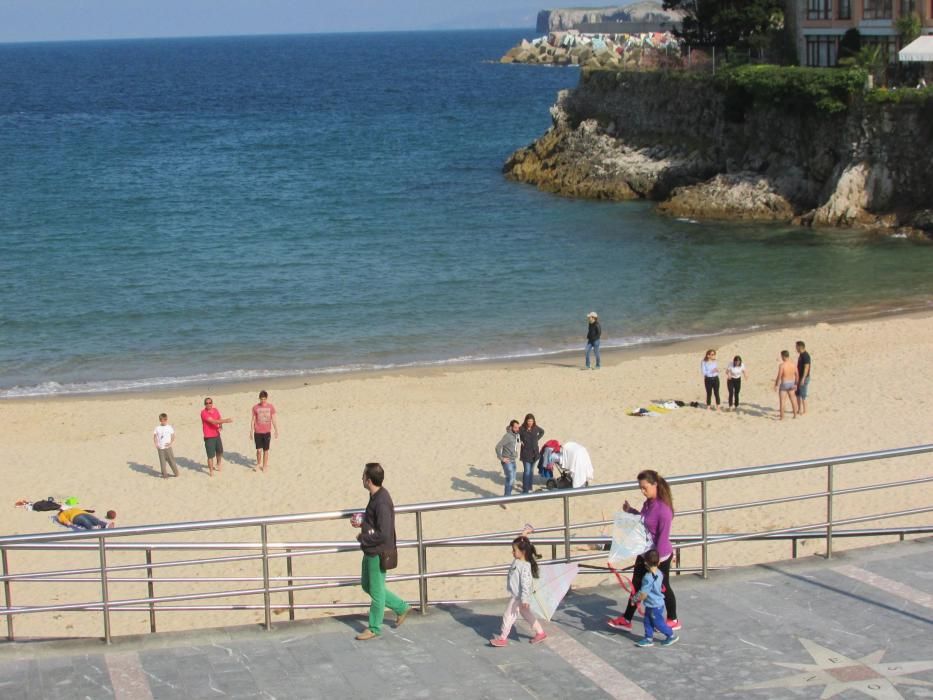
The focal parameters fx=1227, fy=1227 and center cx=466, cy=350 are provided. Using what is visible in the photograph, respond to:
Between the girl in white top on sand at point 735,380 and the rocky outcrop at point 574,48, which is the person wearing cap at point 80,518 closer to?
the girl in white top on sand at point 735,380

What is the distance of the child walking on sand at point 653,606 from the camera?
8219 millimetres

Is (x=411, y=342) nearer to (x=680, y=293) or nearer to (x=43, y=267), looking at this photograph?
(x=680, y=293)

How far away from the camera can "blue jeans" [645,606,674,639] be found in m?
8.22

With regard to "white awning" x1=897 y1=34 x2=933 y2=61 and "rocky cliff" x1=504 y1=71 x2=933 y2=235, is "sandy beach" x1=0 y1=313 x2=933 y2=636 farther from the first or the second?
"white awning" x1=897 y1=34 x2=933 y2=61

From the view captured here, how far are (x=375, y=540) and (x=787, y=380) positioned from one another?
46.1ft

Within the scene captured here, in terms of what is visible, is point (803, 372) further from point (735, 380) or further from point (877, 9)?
point (877, 9)

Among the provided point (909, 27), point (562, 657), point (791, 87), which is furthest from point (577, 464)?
point (909, 27)

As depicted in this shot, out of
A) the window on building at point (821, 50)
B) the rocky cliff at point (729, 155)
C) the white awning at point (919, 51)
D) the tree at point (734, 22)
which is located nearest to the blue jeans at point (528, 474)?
the rocky cliff at point (729, 155)

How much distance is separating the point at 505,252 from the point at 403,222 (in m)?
7.31

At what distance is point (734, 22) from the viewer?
164ft

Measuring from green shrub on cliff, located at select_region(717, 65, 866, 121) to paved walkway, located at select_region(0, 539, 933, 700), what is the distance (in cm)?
3529

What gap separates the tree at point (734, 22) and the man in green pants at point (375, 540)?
44565mm

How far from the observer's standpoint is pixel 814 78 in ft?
139

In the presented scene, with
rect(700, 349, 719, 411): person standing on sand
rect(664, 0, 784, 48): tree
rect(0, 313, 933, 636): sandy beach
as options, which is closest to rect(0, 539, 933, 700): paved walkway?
rect(0, 313, 933, 636): sandy beach
